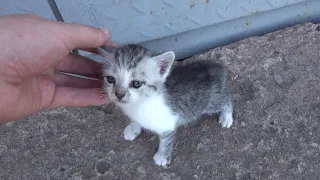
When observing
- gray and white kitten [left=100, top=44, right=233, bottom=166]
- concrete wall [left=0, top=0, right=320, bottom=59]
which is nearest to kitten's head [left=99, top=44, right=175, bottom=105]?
gray and white kitten [left=100, top=44, right=233, bottom=166]

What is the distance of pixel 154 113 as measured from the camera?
2.28 meters

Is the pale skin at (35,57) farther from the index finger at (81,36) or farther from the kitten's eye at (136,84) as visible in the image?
the kitten's eye at (136,84)

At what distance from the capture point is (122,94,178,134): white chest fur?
2.24 metres

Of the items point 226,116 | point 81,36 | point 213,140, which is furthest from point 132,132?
point 81,36

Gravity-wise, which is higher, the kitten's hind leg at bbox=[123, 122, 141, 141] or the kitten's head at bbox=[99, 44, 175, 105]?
the kitten's head at bbox=[99, 44, 175, 105]

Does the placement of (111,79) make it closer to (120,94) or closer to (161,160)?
(120,94)

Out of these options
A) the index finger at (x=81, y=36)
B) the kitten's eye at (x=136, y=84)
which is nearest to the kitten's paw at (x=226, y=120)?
the kitten's eye at (x=136, y=84)

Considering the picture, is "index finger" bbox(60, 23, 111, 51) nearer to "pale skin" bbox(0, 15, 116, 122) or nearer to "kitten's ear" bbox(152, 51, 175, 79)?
"pale skin" bbox(0, 15, 116, 122)

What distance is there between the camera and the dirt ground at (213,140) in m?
2.49

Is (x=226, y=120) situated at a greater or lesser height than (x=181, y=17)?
lesser

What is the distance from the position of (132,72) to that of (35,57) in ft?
1.74

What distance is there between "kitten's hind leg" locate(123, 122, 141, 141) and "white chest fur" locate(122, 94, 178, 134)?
1.03ft

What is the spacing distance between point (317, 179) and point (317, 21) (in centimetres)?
162

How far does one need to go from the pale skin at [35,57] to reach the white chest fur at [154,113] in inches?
9.0
